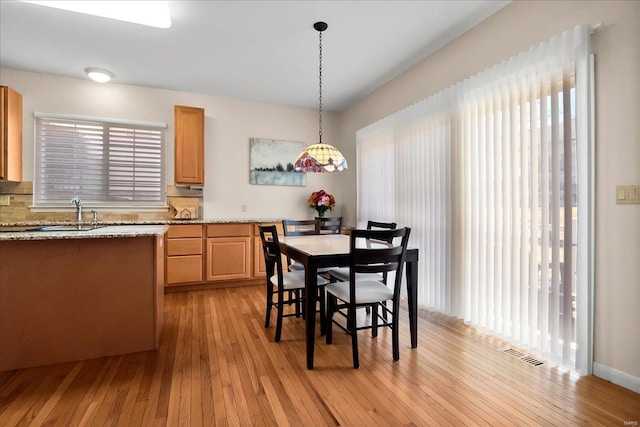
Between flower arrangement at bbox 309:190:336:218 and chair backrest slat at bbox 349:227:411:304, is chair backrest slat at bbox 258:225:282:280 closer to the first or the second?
chair backrest slat at bbox 349:227:411:304

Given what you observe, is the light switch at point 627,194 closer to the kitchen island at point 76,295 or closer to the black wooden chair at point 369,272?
the black wooden chair at point 369,272

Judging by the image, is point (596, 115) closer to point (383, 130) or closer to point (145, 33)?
point (383, 130)

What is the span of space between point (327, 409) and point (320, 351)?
0.69 metres

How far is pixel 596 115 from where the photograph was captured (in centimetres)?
192

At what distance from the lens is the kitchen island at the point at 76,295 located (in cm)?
205

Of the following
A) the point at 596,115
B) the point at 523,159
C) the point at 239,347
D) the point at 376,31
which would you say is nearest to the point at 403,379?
the point at 239,347

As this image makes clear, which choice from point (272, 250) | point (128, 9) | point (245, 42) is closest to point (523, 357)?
point (272, 250)

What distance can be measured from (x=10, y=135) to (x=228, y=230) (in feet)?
8.61

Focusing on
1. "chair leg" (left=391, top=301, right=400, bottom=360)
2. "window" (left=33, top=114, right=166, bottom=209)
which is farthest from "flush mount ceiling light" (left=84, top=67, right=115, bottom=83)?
"chair leg" (left=391, top=301, right=400, bottom=360)

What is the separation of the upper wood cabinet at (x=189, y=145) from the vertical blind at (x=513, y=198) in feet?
9.09

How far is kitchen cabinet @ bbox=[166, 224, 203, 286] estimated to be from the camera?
12.9ft

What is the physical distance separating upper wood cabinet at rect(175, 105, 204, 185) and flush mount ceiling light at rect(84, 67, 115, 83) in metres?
0.80

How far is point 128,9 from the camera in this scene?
2711mm

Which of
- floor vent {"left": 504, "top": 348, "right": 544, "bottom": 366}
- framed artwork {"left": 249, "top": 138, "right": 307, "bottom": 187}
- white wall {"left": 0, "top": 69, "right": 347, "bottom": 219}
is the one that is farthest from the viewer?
framed artwork {"left": 249, "top": 138, "right": 307, "bottom": 187}
